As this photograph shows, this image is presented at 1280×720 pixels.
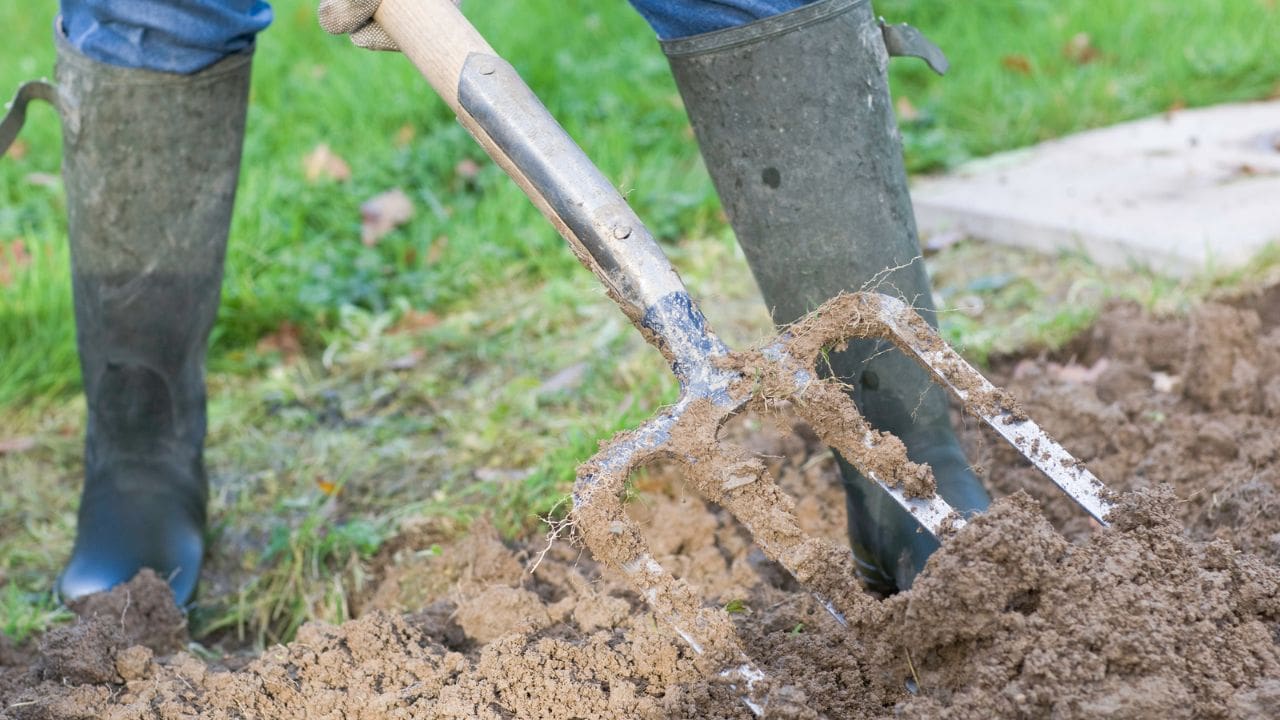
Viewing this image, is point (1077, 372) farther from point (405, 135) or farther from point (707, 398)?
point (405, 135)

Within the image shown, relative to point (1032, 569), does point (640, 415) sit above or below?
below

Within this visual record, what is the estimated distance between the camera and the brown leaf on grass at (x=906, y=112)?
12.2 feet

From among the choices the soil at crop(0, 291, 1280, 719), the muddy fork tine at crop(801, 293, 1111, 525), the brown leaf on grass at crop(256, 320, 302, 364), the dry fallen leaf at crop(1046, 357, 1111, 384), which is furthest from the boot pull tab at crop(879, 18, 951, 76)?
Result: the brown leaf on grass at crop(256, 320, 302, 364)

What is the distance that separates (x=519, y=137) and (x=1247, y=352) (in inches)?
55.6

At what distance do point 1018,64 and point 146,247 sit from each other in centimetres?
305

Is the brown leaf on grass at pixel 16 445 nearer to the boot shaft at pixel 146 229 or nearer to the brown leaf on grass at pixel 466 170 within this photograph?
the boot shaft at pixel 146 229

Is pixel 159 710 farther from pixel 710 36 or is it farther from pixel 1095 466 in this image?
pixel 1095 466

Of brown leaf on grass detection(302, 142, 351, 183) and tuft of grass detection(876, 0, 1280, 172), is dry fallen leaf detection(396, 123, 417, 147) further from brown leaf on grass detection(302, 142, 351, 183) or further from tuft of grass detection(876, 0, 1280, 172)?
tuft of grass detection(876, 0, 1280, 172)

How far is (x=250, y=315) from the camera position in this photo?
2.90 meters

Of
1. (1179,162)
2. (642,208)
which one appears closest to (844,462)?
(642,208)

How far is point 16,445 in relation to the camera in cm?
249

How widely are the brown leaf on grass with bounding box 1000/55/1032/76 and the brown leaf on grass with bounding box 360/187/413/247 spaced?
2.06m

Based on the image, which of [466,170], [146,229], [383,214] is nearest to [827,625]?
[146,229]

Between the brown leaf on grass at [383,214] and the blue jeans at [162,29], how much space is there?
1.38 metres
